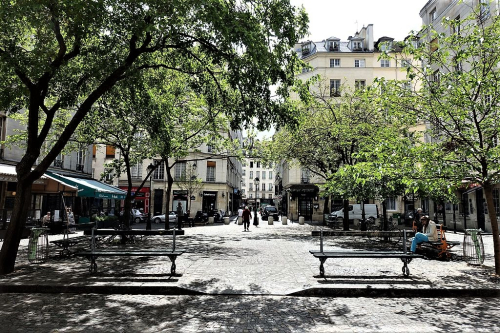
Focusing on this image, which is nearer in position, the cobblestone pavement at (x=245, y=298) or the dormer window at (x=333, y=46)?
the cobblestone pavement at (x=245, y=298)

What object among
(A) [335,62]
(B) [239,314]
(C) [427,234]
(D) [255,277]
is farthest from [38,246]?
(A) [335,62]

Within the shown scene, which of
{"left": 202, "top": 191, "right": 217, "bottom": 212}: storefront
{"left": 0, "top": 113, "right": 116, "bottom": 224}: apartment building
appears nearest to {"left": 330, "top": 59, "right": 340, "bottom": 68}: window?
{"left": 202, "top": 191, "right": 217, "bottom": 212}: storefront

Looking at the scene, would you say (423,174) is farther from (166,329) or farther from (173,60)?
(173,60)

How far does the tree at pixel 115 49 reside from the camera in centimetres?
755

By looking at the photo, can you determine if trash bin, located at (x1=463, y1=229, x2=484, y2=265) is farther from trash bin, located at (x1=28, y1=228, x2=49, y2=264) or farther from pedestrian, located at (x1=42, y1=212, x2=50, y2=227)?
pedestrian, located at (x1=42, y1=212, x2=50, y2=227)

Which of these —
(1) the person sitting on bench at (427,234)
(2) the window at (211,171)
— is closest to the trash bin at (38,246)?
(1) the person sitting on bench at (427,234)

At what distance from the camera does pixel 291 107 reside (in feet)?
33.9

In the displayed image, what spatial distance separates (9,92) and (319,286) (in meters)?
8.43

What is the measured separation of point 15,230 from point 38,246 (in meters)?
2.10

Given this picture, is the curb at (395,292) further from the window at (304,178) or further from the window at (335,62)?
the window at (335,62)

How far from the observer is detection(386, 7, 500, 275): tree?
8094 mm

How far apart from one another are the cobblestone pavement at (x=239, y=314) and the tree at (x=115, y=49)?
339 centimetres

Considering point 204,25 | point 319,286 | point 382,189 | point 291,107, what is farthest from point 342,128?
point 319,286

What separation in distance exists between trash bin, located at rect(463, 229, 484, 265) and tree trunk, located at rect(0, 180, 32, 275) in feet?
A: 38.1
